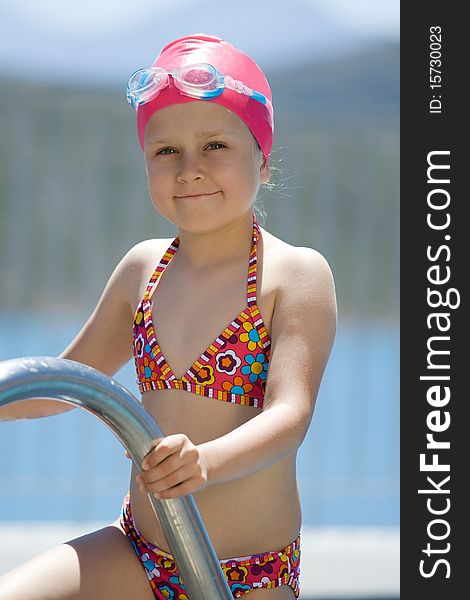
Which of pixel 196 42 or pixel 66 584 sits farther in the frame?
pixel 196 42

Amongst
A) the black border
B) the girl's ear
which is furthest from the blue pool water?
the girl's ear

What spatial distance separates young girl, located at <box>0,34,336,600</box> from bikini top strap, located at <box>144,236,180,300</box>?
3 centimetres

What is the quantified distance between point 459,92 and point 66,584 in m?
2.08

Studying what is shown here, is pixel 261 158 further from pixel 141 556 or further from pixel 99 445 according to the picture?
pixel 99 445

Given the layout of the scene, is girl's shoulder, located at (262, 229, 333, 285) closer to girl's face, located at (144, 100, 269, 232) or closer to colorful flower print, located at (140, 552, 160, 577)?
girl's face, located at (144, 100, 269, 232)

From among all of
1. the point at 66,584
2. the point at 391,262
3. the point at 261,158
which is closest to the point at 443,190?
the point at 261,158

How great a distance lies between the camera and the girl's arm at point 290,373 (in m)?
1.41

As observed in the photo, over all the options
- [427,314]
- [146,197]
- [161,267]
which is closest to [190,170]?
[161,267]

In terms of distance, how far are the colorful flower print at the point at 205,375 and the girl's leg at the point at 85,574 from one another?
0.91 ft

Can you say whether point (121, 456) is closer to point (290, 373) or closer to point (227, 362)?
point (227, 362)

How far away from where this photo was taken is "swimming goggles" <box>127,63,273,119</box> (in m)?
1.68

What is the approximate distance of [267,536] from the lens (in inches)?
66.3

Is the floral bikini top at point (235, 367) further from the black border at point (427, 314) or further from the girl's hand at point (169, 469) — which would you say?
the black border at point (427, 314)

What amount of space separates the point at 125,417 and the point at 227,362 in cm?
48
